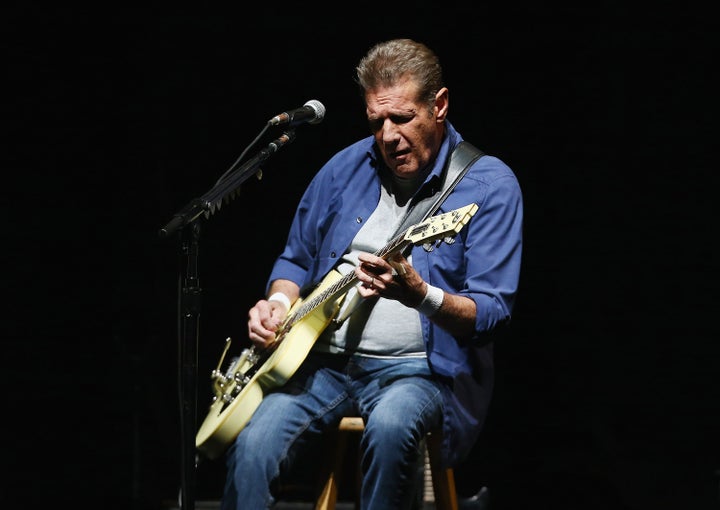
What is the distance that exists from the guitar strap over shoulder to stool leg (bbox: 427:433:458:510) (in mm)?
560

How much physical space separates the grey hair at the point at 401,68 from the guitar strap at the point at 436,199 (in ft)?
0.64

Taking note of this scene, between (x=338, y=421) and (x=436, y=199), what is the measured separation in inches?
27.8

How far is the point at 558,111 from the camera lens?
11.8 ft

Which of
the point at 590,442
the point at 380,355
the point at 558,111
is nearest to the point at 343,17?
the point at 558,111

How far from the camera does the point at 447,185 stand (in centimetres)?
279

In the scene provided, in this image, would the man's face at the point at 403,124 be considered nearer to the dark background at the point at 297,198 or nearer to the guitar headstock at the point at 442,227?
the guitar headstock at the point at 442,227

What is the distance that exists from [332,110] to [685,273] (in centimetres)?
150

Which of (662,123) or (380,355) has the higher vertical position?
(662,123)

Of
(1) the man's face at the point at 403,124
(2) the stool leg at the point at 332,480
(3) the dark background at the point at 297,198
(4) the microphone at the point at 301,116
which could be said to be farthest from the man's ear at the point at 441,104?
(2) the stool leg at the point at 332,480

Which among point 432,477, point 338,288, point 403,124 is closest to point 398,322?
point 338,288

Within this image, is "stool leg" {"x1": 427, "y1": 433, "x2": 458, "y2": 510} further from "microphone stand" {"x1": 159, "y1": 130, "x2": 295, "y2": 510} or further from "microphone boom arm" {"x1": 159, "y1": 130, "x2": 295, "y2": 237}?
"microphone boom arm" {"x1": 159, "y1": 130, "x2": 295, "y2": 237}

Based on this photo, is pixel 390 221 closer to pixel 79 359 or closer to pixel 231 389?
pixel 231 389

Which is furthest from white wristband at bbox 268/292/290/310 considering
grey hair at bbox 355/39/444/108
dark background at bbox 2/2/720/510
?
dark background at bbox 2/2/720/510

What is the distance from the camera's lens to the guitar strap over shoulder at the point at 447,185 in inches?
108
